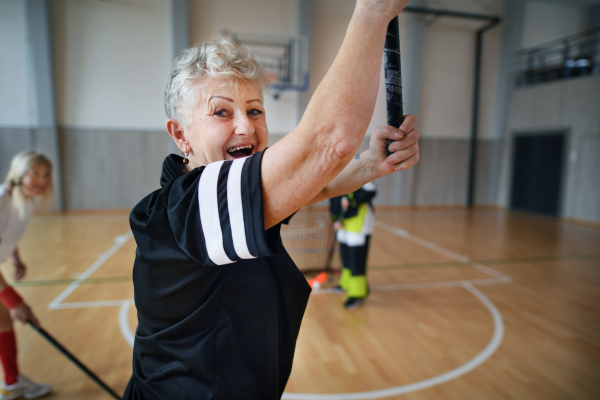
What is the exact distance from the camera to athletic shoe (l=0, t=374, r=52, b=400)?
2.13 m

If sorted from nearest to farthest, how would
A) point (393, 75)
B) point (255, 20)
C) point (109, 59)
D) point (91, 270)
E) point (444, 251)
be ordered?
point (393, 75) < point (91, 270) < point (444, 251) < point (109, 59) < point (255, 20)

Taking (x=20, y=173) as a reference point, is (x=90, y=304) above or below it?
below

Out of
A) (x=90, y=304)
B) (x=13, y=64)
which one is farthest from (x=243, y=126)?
(x=13, y=64)

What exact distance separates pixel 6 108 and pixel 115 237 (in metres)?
4.49

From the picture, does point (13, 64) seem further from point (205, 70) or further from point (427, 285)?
point (205, 70)

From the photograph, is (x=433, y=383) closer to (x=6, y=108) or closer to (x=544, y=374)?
(x=544, y=374)

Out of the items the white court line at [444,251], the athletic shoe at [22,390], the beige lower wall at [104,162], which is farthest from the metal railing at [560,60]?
the athletic shoe at [22,390]

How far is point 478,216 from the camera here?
930cm

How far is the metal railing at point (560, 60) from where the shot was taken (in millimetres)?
8852

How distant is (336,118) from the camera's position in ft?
1.68

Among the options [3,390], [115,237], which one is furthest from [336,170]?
[115,237]

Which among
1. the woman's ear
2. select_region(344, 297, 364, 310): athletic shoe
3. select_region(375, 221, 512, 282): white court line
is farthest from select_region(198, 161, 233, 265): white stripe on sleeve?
select_region(375, 221, 512, 282): white court line

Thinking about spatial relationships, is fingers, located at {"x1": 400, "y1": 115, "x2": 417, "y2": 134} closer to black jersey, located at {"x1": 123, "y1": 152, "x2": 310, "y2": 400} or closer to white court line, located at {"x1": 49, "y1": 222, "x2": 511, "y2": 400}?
black jersey, located at {"x1": 123, "y1": 152, "x2": 310, "y2": 400}

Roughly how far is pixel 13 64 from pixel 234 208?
32.2 ft
